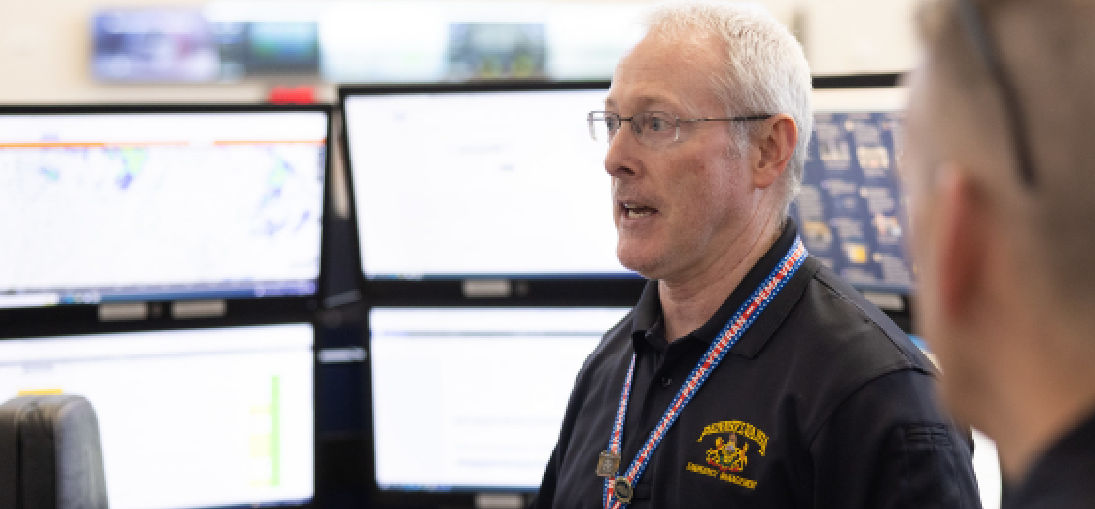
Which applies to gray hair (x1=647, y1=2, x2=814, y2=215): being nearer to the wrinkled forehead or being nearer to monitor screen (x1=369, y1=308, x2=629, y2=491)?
the wrinkled forehead

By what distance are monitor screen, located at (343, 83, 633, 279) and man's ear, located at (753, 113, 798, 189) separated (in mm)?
381

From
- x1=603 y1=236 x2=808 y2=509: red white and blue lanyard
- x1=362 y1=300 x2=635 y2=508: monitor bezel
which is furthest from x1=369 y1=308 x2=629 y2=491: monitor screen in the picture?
x1=603 y1=236 x2=808 y2=509: red white and blue lanyard

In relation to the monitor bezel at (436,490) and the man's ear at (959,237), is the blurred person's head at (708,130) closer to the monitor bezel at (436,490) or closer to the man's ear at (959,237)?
the monitor bezel at (436,490)

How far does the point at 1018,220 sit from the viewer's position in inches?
16.5

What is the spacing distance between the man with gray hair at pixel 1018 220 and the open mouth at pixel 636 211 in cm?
82

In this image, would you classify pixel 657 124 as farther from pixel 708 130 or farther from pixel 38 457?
pixel 38 457

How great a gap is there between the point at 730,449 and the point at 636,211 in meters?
0.36

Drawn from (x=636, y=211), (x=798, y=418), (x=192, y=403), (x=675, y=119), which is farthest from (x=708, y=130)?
(x=192, y=403)

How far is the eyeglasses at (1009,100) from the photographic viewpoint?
1.34ft

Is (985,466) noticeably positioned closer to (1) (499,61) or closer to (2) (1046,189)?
(2) (1046,189)

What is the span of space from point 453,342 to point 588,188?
1.14ft

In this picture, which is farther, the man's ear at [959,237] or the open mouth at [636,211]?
the open mouth at [636,211]

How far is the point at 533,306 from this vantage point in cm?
165

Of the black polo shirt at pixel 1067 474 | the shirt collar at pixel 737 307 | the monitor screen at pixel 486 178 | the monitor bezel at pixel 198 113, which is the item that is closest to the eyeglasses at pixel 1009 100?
the black polo shirt at pixel 1067 474
